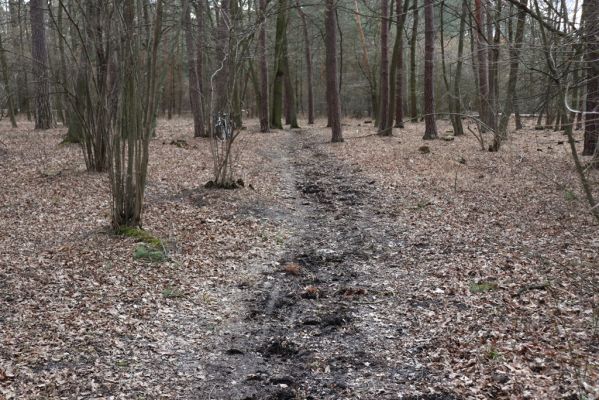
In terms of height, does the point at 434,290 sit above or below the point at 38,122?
below

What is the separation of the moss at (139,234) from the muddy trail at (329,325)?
1801 mm

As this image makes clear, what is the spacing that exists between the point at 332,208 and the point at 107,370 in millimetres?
6812

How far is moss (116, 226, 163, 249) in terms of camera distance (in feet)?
26.3

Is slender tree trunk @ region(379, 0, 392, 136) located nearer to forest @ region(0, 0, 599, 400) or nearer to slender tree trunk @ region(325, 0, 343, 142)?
slender tree trunk @ region(325, 0, 343, 142)

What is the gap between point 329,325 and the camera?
5.82m

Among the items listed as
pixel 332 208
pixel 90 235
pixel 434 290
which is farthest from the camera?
pixel 332 208

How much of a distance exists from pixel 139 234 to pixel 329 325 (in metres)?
3.71

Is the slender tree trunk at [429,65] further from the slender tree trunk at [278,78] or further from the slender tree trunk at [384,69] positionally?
the slender tree trunk at [278,78]

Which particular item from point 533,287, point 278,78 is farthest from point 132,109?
point 278,78

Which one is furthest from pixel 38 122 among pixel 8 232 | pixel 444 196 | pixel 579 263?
pixel 579 263

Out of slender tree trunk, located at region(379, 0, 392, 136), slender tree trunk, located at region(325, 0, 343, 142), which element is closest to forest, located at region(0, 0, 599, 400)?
slender tree trunk, located at region(325, 0, 343, 142)

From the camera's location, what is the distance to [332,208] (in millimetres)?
11000

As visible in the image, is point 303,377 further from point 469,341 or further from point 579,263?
point 579,263

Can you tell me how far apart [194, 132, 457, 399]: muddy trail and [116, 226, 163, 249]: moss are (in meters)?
1.80
